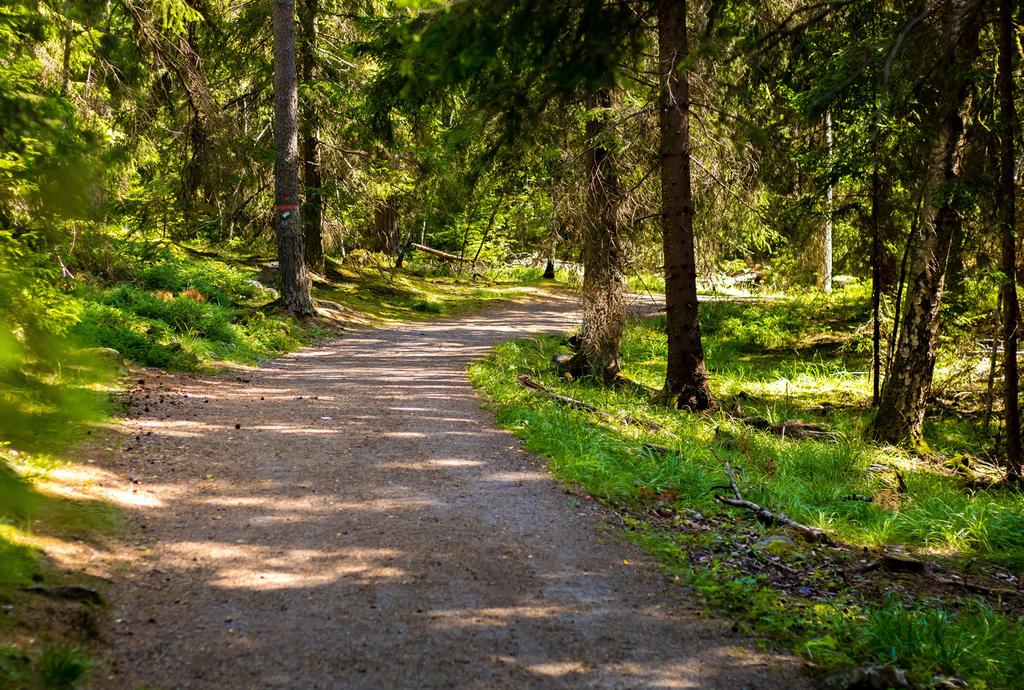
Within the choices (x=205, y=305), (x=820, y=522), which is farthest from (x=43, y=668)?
(x=205, y=305)

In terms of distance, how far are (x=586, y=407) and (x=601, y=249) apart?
2946 mm

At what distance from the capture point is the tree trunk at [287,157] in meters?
14.8

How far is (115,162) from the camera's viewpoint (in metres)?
3.06

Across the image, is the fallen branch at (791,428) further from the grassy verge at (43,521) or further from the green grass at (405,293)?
the green grass at (405,293)

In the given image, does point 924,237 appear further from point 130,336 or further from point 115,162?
point 130,336

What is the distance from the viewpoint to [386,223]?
23.7 m

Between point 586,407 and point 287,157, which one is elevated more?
point 287,157

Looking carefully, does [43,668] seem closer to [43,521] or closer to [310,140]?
[43,521]

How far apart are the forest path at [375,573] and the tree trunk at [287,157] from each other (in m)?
7.33

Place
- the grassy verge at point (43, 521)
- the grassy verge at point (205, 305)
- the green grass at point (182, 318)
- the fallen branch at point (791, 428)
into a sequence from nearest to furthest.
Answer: the grassy verge at point (43, 521)
the green grass at point (182, 318)
the grassy verge at point (205, 305)
the fallen branch at point (791, 428)

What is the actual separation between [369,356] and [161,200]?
→ 518cm

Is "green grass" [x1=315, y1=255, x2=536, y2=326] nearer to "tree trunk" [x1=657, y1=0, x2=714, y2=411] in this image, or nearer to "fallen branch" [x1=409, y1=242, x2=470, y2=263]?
"fallen branch" [x1=409, y1=242, x2=470, y2=263]

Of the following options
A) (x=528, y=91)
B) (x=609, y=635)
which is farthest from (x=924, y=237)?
(x=609, y=635)

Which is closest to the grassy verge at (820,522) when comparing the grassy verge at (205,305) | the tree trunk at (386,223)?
the grassy verge at (205,305)
